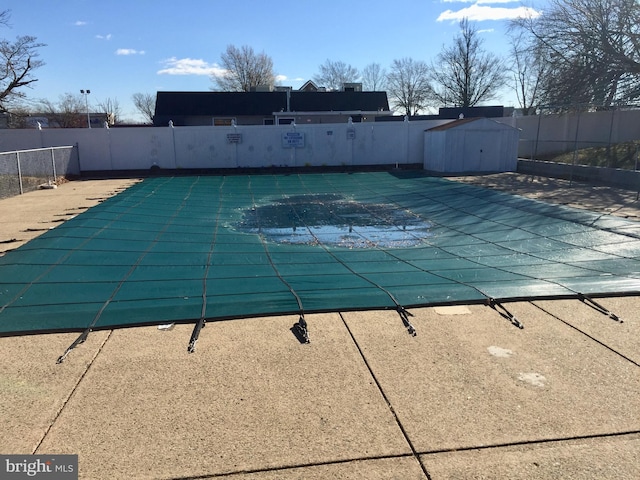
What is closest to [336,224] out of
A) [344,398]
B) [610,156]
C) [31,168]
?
[344,398]

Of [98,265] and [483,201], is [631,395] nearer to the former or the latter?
[98,265]

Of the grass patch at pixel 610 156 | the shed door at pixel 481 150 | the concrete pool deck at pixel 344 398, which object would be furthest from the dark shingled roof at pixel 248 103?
the concrete pool deck at pixel 344 398

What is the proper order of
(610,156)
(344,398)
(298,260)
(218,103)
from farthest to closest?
(218,103), (610,156), (298,260), (344,398)

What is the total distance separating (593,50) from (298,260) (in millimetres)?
19156

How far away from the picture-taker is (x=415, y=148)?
2245cm

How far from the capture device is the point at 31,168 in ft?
53.1

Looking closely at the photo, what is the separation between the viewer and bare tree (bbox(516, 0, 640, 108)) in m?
19.2

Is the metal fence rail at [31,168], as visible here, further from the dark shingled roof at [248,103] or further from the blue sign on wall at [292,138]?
the dark shingled roof at [248,103]

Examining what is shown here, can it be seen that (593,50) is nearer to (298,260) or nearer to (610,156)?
(610,156)

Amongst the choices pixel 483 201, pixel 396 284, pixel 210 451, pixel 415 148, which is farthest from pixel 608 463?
pixel 415 148

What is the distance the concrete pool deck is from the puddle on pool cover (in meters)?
4.01
